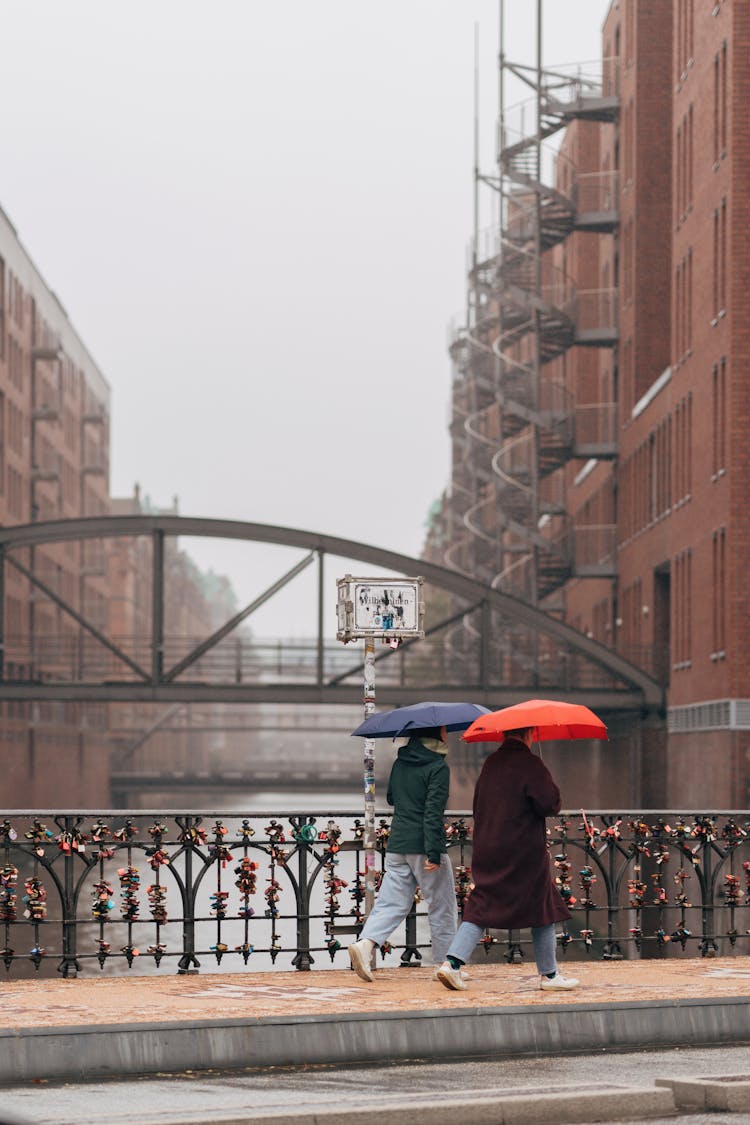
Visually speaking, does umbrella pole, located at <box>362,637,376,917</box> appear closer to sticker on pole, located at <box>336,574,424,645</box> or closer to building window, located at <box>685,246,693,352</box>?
sticker on pole, located at <box>336,574,424,645</box>

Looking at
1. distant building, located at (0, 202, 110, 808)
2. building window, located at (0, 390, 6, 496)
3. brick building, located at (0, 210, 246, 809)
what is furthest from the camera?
building window, located at (0, 390, 6, 496)

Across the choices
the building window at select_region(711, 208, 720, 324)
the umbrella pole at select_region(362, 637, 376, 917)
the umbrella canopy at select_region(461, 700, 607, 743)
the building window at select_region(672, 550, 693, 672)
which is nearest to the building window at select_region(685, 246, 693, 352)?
the building window at select_region(711, 208, 720, 324)

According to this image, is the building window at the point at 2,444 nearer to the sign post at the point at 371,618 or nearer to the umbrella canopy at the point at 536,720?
the sign post at the point at 371,618

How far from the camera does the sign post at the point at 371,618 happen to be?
14.7 metres

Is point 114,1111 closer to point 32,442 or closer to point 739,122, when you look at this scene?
point 739,122

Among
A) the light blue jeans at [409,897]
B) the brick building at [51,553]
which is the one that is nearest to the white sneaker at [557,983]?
the light blue jeans at [409,897]

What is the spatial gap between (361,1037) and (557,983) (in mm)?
2215

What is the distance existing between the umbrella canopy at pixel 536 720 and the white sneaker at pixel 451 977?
4.57 ft

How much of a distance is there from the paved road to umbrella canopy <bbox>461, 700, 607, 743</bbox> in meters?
2.20

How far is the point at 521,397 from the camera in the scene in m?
65.2

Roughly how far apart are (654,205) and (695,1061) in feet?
159

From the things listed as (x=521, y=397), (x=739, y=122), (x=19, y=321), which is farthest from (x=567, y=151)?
(x=739, y=122)

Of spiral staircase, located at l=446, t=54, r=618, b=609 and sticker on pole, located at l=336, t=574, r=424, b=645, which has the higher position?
spiral staircase, located at l=446, t=54, r=618, b=609

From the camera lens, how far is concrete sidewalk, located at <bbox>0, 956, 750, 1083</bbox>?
10.7 m
